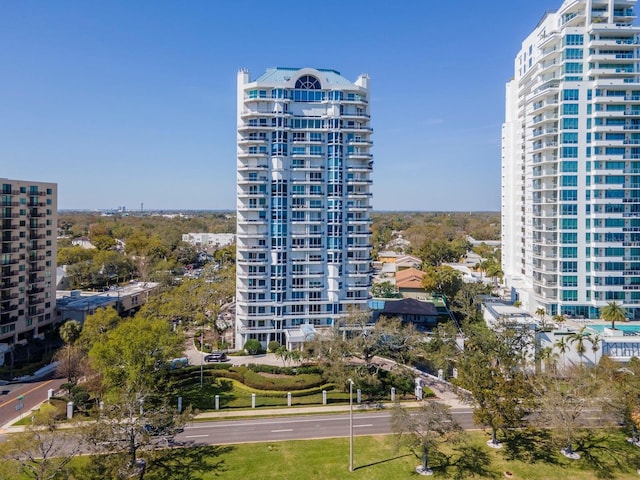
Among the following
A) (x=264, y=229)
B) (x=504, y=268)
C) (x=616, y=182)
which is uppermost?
(x=616, y=182)

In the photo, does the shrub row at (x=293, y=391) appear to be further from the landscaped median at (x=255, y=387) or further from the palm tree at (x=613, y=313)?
the palm tree at (x=613, y=313)

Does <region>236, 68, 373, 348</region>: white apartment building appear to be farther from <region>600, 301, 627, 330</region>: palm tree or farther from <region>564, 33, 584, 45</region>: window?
<region>600, 301, 627, 330</region>: palm tree

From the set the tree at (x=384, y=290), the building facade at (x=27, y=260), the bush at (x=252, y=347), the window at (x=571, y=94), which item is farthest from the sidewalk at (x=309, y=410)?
the window at (x=571, y=94)

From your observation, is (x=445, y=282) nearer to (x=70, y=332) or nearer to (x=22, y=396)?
(x=70, y=332)

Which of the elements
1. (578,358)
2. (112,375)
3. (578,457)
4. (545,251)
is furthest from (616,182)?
(112,375)

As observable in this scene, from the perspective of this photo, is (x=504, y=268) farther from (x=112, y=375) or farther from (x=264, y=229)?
(x=112, y=375)
